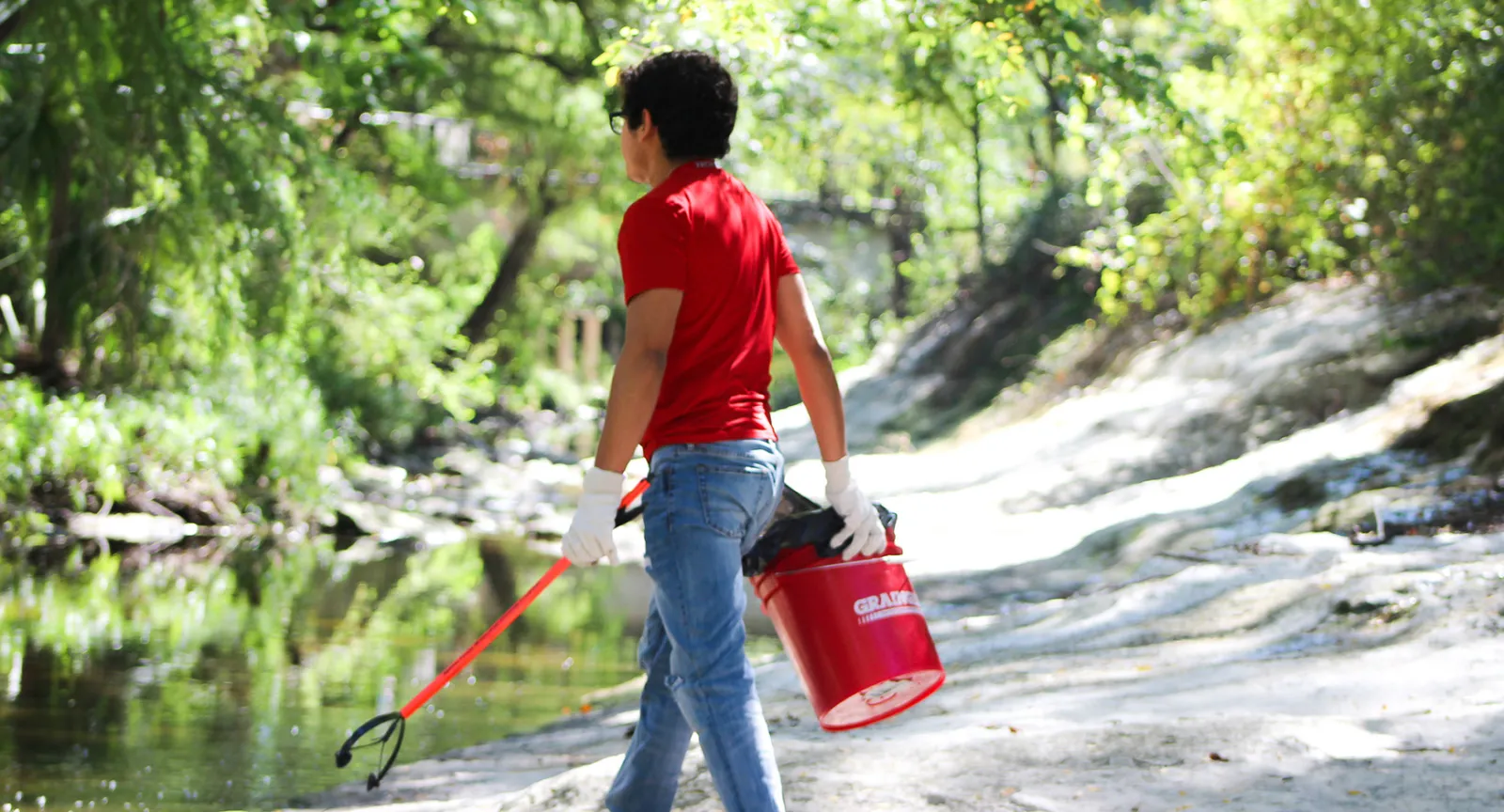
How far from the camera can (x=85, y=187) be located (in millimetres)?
10242

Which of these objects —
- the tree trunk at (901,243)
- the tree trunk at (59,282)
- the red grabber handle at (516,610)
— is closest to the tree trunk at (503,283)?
the tree trunk at (59,282)

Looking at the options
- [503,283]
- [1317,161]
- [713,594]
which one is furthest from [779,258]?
[503,283]

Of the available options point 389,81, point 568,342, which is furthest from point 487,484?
point 568,342

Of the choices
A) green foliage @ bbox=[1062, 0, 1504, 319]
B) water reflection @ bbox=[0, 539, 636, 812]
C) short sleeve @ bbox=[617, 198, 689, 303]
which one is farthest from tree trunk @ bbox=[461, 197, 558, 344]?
short sleeve @ bbox=[617, 198, 689, 303]

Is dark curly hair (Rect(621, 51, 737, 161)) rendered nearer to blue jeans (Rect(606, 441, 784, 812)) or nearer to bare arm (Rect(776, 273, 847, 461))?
bare arm (Rect(776, 273, 847, 461))

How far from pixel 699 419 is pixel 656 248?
343mm

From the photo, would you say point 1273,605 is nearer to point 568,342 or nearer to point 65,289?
point 65,289

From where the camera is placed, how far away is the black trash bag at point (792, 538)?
3340 mm

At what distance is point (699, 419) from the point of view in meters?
3.14

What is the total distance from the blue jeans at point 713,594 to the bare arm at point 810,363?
0.23m

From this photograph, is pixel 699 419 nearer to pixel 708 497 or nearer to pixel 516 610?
pixel 708 497

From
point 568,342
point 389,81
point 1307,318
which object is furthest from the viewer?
point 568,342

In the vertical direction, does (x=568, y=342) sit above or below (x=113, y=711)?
above

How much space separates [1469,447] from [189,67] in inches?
299
